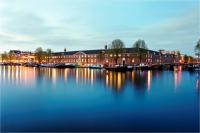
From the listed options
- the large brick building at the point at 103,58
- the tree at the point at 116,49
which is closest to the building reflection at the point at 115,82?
the tree at the point at 116,49

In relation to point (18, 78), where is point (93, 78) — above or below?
below

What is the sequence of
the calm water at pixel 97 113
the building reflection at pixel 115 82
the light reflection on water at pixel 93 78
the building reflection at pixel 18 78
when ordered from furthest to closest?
1. the building reflection at pixel 18 78
2. the light reflection on water at pixel 93 78
3. the building reflection at pixel 115 82
4. the calm water at pixel 97 113

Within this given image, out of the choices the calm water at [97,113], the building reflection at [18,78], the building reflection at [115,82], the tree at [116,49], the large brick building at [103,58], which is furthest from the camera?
the large brick building at [103,58]

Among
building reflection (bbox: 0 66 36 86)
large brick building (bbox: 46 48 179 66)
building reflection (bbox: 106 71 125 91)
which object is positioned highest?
large brick building (bbox: 46 48 179 66)

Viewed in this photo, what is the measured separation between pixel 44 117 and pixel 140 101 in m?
9.37

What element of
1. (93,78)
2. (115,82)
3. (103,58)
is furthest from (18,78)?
(103,58)

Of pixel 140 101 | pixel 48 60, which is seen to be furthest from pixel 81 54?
pixel 140 101

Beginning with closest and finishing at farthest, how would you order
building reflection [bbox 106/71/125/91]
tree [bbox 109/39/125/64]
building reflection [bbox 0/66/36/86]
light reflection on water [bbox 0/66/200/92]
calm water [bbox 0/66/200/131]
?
calm water [bbox 0/66/200/131] → building reflection [bbox 106/71/125/91] → light reflection on water [bbox 0/66/200/92] → building reflection [bbox 0/66/36/86] → tree [bbox 109/39/125/64]

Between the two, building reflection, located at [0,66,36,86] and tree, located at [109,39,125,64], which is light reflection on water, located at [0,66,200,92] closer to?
building reflection, located at [0,66,36,86]

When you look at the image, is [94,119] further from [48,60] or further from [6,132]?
[48,60]

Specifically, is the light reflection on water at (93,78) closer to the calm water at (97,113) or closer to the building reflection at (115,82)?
the building reflection at (115,82)

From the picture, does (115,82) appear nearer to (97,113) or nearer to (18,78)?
(18,78)

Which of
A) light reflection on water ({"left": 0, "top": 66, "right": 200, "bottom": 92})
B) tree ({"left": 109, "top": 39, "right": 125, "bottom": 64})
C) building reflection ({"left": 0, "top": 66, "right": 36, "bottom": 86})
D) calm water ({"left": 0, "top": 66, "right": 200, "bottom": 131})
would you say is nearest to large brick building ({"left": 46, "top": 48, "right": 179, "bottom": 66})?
tree ({"left": 109, "top": 39, "right": 125, "bottom": 64})

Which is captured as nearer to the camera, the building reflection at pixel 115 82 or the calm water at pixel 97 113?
the calm water at pixel 97 113
